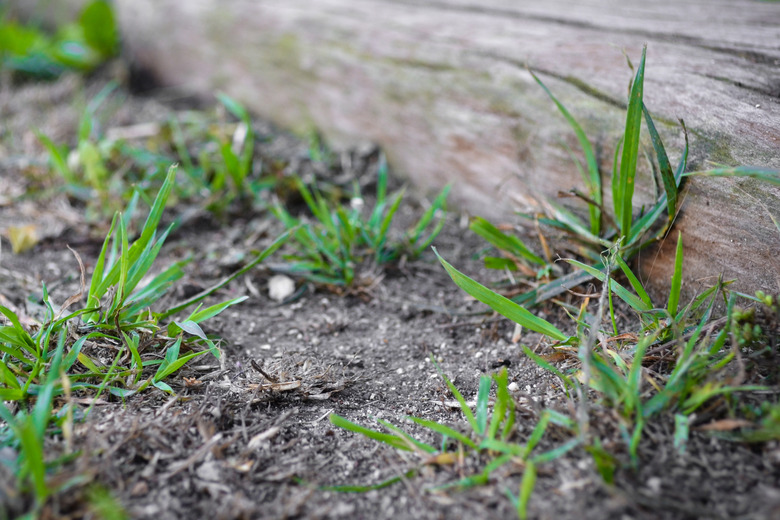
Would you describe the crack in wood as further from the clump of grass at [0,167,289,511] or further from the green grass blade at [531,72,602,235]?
the clump of grass at [0,167,289,511]

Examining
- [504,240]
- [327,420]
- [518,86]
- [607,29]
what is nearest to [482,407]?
[327,420]

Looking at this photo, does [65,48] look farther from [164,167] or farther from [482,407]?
[482,407]

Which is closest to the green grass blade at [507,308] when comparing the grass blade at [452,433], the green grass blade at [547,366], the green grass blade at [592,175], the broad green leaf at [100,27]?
the green grass blade at [547,366]

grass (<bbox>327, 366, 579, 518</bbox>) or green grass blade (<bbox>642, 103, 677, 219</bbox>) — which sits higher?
green grass blade (<bbox>642, 103, 677, 219</bbox>)

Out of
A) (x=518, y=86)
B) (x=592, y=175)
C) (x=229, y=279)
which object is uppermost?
(x=518, y=86)

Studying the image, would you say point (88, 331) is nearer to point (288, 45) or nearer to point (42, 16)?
point (288, 45)

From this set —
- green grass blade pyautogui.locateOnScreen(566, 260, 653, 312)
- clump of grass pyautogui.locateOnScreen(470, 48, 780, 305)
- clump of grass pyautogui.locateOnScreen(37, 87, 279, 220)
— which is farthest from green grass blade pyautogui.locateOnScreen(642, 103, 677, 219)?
clump of grass pyautogui.locateOnScreen(37, 87, 279, 220)

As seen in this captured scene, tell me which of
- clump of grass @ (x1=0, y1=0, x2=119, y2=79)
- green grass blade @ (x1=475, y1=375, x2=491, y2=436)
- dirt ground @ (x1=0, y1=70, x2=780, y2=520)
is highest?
clump of grass @ (x1=0, y1=0, x2=119, y2=79)
